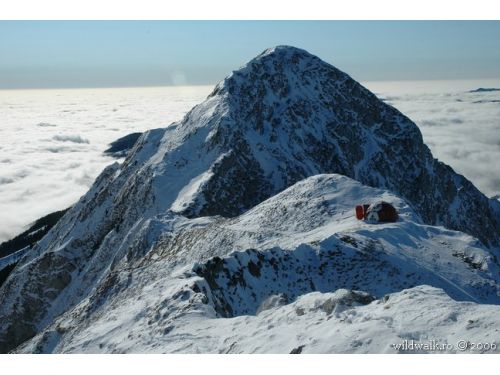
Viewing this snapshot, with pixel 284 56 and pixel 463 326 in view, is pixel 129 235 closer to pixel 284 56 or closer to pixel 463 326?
pixel 463 326

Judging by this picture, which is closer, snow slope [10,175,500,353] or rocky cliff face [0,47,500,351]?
snow slope [10,175,500,353]

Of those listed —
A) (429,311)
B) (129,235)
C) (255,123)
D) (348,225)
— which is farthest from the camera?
(255,123)

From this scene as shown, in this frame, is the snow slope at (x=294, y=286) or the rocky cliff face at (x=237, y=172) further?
the rocky cliff face at (x=237, y=172)

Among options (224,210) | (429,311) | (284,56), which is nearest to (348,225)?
(429,311)

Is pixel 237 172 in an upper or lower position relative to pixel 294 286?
upper

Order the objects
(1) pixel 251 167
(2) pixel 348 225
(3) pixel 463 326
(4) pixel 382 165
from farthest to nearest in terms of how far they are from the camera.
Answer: (4) pixel 382 165
(1) pixel 251 167
(2) pixel 348 225
(3) pixel 463 326

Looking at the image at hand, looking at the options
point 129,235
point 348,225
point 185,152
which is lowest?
point 129,235

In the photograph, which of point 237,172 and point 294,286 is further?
point 237,172

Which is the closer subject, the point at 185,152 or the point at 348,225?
the point at 348,225
